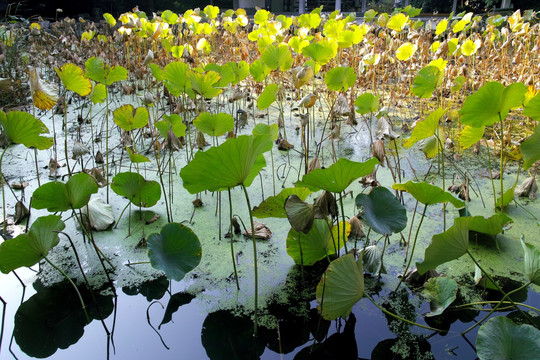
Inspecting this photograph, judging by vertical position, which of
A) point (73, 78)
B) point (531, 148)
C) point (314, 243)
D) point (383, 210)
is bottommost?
point (314, 243)

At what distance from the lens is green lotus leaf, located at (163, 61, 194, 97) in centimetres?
134

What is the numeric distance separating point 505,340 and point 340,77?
111cm

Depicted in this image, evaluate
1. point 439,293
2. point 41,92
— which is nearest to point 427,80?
point 439,293

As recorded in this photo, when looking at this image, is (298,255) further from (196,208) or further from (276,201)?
(196,208)

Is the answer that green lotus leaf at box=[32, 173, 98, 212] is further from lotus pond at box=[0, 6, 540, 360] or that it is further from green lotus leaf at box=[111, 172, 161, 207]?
green lotus leaf at box=[111, 172, 161, 207]

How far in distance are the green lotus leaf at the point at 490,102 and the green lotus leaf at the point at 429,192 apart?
0.30m

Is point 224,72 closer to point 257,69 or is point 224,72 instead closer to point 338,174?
point 257,69

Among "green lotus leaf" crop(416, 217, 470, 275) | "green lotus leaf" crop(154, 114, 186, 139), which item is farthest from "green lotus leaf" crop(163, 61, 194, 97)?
"green lotus leaf" crop(416, 217, 470, 275)

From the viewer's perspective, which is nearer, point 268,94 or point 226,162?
point 226,162

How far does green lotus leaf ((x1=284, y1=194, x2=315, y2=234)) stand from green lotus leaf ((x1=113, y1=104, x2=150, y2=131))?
660 millimetres

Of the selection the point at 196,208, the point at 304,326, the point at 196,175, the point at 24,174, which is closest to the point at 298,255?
the point at 304,326

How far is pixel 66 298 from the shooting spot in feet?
3.10

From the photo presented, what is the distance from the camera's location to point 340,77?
60.4 inches

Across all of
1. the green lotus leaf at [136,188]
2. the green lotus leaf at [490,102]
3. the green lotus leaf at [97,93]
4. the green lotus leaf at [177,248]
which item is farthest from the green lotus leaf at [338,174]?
the green lotus leaf at [97,93]
